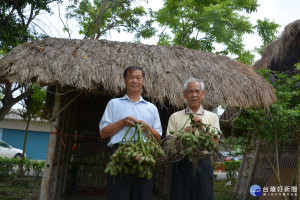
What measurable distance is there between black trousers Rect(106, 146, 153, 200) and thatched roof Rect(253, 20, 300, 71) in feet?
18.4

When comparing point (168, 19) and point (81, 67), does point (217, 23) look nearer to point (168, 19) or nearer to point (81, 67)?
point (168, 19)

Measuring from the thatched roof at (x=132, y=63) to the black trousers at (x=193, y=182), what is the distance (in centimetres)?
206

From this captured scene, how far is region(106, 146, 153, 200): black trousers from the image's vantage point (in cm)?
202

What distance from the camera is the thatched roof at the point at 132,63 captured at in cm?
416

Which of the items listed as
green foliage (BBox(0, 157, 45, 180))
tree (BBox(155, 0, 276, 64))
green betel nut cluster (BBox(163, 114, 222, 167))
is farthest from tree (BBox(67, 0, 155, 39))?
green betel nut cluster (BBox(163, 114, 222, 167))

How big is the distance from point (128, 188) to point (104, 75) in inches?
99.1

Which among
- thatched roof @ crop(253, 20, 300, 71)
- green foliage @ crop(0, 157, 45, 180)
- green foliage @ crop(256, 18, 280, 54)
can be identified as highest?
green foliage @ crop(256, 18, 280, 54)

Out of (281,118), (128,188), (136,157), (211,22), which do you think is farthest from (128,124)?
(211,22)

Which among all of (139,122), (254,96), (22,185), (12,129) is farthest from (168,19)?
(12,129)

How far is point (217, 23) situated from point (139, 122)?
27.3ft

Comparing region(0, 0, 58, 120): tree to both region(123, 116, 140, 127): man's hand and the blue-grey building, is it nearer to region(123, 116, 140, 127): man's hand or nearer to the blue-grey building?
region(123, 116, 140, 127): man's hand

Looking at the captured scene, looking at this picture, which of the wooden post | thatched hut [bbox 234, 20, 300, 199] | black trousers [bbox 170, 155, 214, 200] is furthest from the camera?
thatched hut [bbox 234, 20, 300, 199]

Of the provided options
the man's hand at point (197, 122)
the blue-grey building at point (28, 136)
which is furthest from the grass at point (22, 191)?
the blue-grey building at point (28, 136)

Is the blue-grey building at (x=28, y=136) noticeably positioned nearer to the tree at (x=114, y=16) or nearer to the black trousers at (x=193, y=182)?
the tree at (x=114, y=16)
